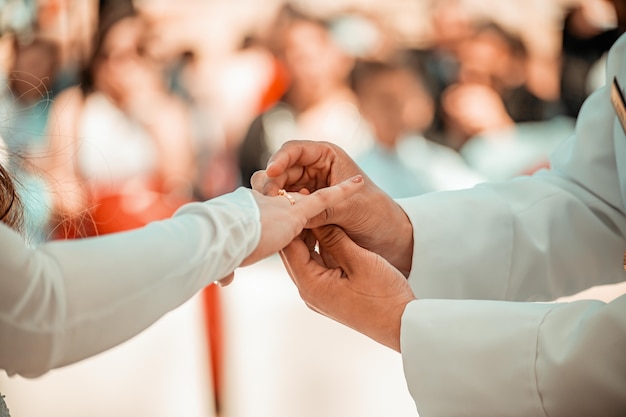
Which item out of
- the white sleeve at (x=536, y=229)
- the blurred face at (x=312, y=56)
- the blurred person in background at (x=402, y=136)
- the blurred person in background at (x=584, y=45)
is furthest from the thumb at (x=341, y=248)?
the blurred person in background at (x=584, y=45)

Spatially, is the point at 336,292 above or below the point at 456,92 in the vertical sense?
above

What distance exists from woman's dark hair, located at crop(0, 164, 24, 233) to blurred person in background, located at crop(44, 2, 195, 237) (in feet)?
7.46

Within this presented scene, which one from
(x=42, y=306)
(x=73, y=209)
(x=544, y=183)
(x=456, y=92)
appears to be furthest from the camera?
(x=456, y=92)

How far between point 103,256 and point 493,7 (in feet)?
10.7

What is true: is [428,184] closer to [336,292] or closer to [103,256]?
[336,292]

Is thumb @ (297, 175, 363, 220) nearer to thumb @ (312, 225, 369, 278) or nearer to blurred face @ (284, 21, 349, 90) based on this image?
thumb @ (312, 225, 369, 278)

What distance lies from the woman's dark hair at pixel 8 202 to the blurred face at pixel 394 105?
254 cm

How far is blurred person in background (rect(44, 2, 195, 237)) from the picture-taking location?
3941 mm

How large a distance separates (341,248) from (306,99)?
250 centimetres

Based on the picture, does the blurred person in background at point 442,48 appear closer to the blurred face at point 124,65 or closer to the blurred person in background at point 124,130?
the blurred person in background at point 124,130

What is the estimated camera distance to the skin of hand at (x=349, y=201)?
1.68 metres

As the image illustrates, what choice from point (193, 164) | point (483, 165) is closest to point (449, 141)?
point (483, 165)

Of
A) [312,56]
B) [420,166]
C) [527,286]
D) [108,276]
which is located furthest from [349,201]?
[312,56]

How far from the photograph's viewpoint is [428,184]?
392cm
